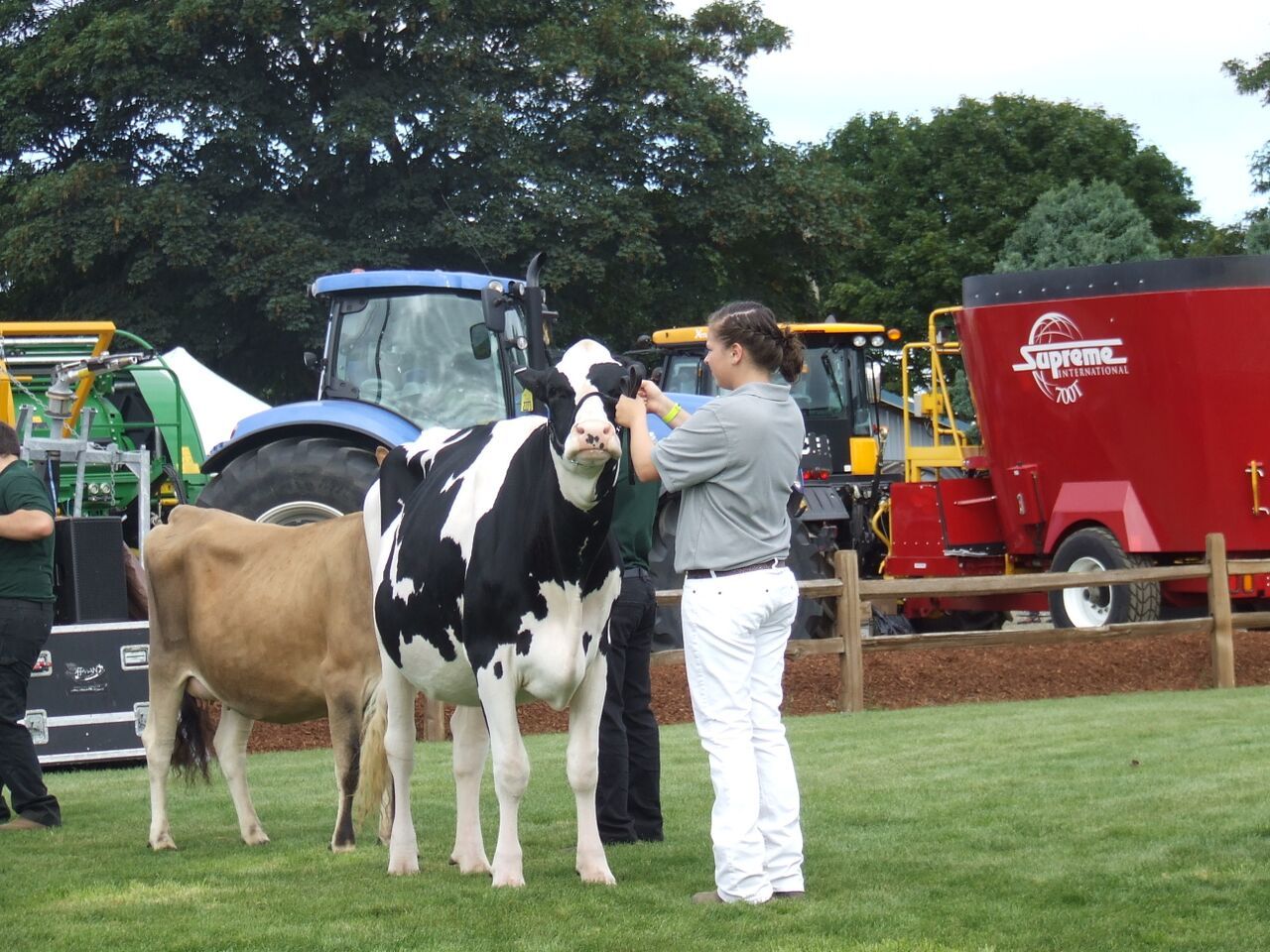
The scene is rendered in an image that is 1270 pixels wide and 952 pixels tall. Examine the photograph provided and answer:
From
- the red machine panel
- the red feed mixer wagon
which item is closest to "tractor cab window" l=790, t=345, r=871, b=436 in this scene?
the red feed mixer wagon

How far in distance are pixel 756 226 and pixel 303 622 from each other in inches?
940

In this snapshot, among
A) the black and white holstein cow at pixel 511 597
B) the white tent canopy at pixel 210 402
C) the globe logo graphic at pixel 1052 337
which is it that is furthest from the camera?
the white tent canopy at pixel 210 402

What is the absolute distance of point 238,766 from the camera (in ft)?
27.3

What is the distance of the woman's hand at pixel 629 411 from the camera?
613cm

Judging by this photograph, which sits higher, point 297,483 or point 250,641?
point 297,483

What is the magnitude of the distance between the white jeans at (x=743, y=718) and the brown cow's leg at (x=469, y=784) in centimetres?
130

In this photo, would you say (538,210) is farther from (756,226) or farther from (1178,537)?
(1178,537)

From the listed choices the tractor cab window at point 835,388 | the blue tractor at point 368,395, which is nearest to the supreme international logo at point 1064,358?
the tractor cab window at point 835,388

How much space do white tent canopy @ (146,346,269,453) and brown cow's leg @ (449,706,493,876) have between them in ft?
55.7

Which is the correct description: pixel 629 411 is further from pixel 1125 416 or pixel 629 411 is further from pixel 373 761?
pixel 1125 416

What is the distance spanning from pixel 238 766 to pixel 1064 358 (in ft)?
36.3

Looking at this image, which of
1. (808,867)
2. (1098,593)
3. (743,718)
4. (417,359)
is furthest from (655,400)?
(1098,593)

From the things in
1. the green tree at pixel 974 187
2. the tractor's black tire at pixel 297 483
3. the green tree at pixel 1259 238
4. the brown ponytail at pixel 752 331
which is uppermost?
the green tree at pixel 974 187

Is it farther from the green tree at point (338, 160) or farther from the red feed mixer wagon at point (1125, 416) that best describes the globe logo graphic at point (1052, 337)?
the green tree at point (338, 160)
